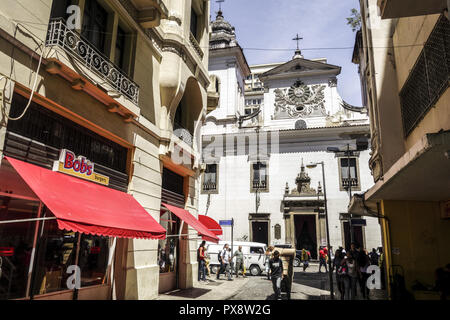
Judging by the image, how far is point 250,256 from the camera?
71.1 ft

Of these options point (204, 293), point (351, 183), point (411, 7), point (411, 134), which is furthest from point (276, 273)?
point (351, 183)

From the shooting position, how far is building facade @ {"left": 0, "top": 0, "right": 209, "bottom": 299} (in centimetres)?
650

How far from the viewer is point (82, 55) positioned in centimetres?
823

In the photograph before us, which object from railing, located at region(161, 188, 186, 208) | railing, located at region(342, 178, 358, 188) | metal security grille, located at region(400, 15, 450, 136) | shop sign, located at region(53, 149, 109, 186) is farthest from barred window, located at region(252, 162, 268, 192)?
shop sign, located at region(53, 149, 109, 186)

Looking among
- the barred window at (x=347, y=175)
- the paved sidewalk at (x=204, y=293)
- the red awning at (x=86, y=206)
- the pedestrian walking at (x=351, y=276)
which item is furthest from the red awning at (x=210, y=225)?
the barred window at (x=347, y=175)

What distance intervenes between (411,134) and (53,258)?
11419 mm

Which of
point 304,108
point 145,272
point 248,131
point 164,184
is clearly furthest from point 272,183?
point 145,272

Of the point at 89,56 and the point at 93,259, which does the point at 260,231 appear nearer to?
the point at 93,259

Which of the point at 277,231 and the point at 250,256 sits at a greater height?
the point at 277,231

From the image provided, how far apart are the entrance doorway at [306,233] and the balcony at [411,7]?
2264cm

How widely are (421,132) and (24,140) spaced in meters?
10.6

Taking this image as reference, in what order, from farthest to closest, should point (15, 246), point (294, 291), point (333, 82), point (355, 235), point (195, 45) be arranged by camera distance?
point (333, 82) → point (355, 235) → point (195, 45) → point (294, 291) → point (15, 246)

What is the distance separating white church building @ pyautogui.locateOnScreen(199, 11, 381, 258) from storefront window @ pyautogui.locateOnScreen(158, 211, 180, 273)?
52.7 feet
